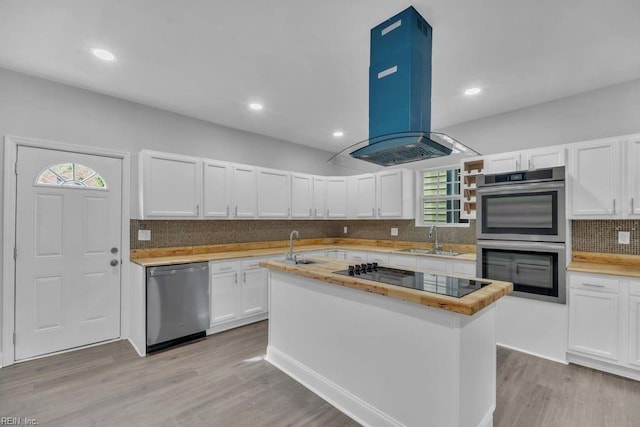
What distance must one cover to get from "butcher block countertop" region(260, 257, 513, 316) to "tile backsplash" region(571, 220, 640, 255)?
2076mm

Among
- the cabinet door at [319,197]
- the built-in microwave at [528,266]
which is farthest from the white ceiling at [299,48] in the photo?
the cabinet door at [319,197]

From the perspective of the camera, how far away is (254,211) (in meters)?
4.32

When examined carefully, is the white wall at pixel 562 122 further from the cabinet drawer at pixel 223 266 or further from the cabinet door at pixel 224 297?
the cabinet door at pixel 224 297

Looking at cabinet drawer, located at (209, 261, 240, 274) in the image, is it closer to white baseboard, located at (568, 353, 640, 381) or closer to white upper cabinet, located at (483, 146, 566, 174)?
white upper cabinet, located at (483, 146, 566, 174)

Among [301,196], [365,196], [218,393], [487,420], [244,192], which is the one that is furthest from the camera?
[365,196]

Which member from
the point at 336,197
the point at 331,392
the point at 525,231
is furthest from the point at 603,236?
the point at 336,197

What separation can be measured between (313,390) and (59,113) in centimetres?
Answer: 372

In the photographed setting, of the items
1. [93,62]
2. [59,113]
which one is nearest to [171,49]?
[93,62]

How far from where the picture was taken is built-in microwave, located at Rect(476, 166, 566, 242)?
2.88 metres

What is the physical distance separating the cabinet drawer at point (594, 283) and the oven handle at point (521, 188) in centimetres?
88

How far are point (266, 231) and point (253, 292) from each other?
121 cm

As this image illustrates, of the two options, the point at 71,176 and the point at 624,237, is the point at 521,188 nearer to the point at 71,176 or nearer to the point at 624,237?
the point at 624,237

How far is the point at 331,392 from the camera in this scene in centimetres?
224

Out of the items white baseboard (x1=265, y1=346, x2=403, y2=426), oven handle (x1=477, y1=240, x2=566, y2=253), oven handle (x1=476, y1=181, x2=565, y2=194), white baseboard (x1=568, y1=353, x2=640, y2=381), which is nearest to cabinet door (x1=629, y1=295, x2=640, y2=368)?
white baseboard (x1=568, y1=353, x2=640, y2=381)
